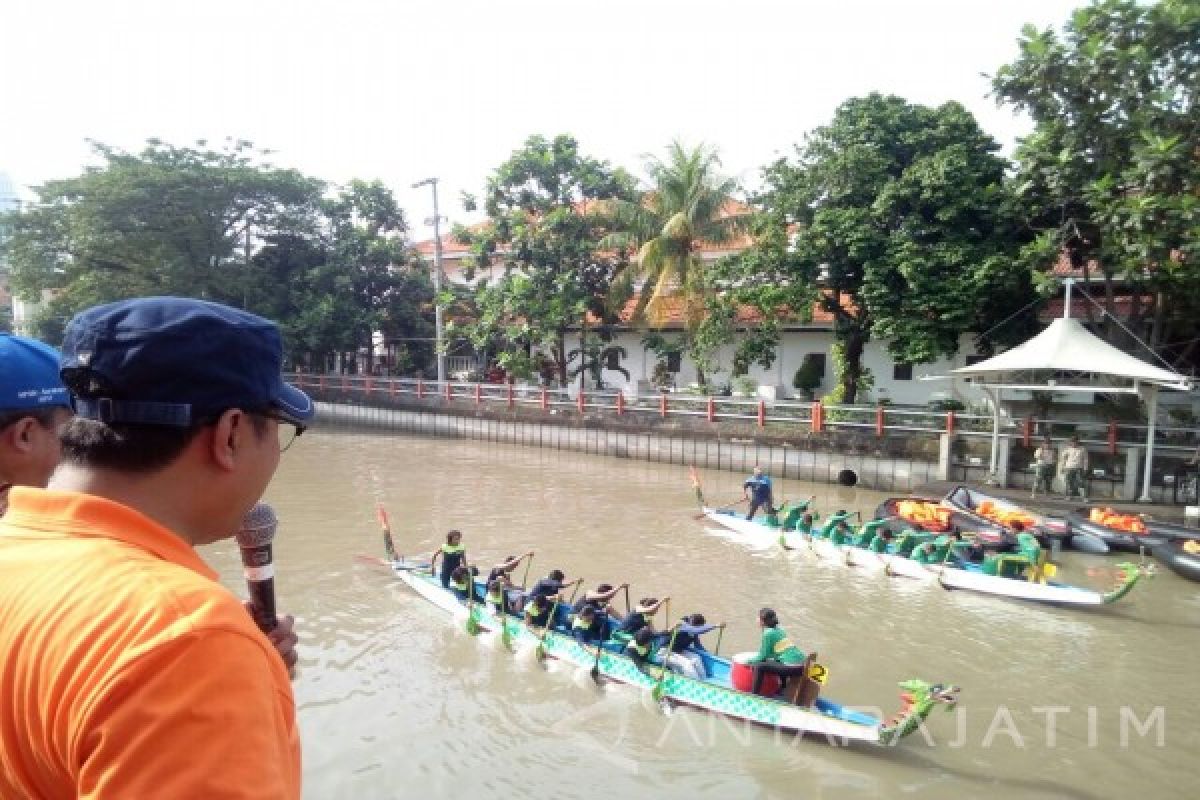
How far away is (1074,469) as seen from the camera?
16500 millimetres

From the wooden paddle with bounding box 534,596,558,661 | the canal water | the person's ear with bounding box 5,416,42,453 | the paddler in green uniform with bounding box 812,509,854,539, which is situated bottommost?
the canal water

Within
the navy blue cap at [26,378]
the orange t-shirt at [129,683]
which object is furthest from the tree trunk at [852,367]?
the orange t-shirt at [129,683]

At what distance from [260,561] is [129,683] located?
1.03 meters

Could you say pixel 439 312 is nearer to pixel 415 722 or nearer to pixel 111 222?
pixel 111 222

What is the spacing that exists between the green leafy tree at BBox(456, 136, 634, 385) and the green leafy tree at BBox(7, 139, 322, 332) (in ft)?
39.4

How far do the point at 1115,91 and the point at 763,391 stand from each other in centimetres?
1266

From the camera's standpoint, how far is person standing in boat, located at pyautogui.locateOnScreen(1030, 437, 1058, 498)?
16.9 m

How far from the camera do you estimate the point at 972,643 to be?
10.5 metres

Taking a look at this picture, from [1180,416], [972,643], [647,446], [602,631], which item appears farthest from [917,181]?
[602,631]

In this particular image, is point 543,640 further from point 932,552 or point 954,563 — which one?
point 954,563

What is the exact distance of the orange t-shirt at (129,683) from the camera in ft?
3.30

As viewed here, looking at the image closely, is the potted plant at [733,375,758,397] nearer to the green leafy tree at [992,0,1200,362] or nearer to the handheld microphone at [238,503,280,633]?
the green leafy tree at [992,0,1200,362]

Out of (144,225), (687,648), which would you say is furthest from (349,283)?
(687,648)

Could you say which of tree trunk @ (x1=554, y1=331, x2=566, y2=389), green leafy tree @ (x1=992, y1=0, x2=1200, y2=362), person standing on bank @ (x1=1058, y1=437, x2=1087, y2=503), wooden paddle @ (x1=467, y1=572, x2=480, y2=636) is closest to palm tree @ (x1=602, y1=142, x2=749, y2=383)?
tree trunk @ (x1=554, y1=331, x2=566, y2=389)
